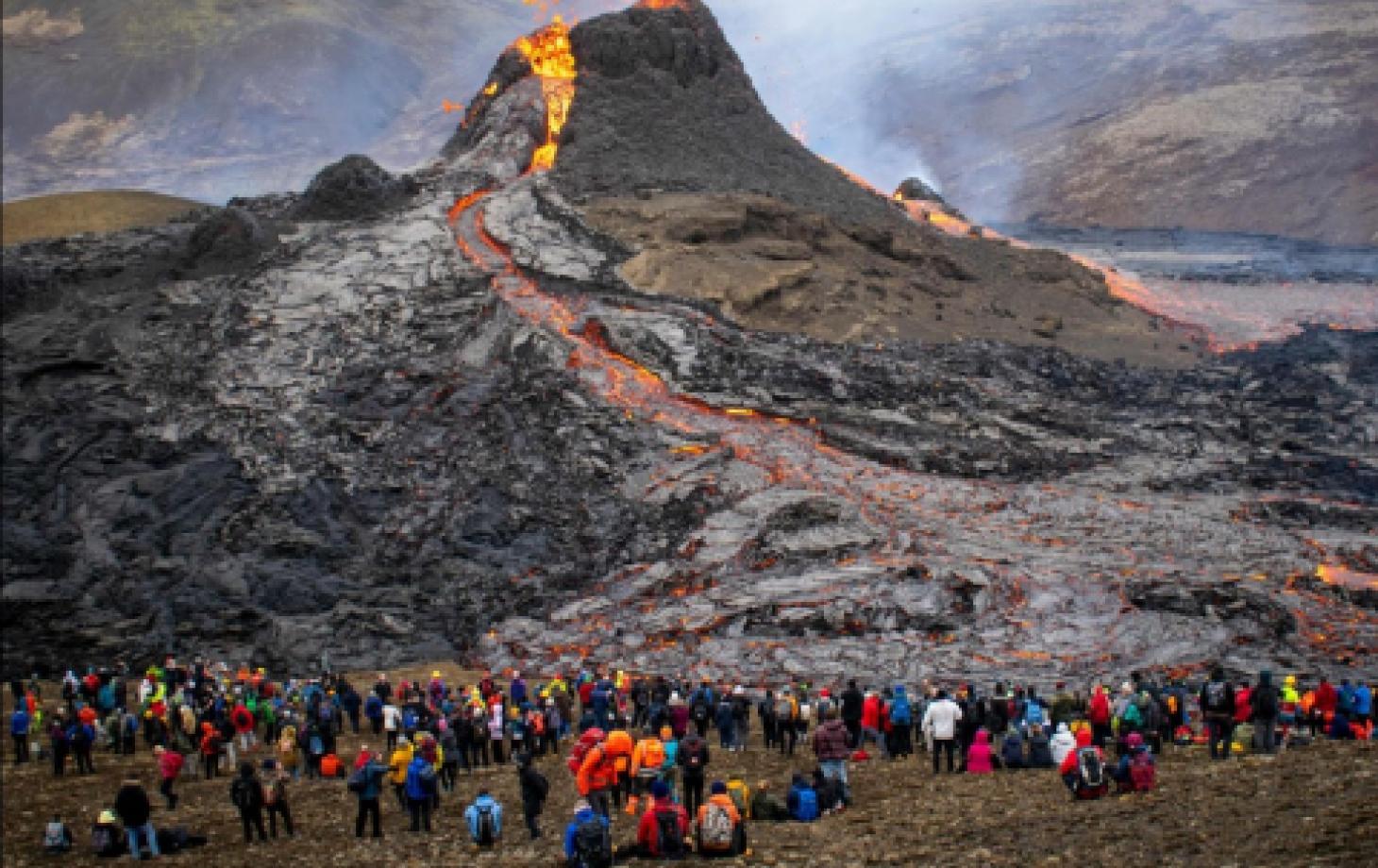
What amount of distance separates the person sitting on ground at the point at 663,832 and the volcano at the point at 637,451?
17215 mm

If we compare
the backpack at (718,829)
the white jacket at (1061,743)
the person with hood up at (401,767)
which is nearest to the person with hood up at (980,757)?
the white jacket at (1061,743)

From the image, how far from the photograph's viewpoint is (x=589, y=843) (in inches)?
617

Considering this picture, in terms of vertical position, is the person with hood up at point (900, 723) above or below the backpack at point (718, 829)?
above

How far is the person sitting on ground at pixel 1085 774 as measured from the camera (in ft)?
58.9

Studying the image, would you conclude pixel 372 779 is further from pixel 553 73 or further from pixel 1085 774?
pixel 553 73

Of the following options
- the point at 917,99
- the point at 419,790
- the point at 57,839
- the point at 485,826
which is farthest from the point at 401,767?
the point at 917,99

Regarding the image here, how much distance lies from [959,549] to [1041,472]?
7421 millimetres

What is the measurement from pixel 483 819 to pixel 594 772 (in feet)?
5.19

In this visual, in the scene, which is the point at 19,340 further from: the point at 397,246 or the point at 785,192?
the point at 785,192

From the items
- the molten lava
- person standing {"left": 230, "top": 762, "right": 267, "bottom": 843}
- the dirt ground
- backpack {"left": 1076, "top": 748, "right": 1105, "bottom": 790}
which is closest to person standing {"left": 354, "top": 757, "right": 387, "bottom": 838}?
the dirt ground

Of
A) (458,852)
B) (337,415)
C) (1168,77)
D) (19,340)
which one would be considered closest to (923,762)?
(458,852)

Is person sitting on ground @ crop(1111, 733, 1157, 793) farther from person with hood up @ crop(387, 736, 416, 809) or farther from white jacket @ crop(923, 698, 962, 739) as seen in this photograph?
person with hood up @ crop(387, 736, 416, 809)

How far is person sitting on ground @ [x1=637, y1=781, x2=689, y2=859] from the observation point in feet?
53.5

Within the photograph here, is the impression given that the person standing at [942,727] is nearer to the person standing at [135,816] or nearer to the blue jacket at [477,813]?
the blue jacket at [477,813]
